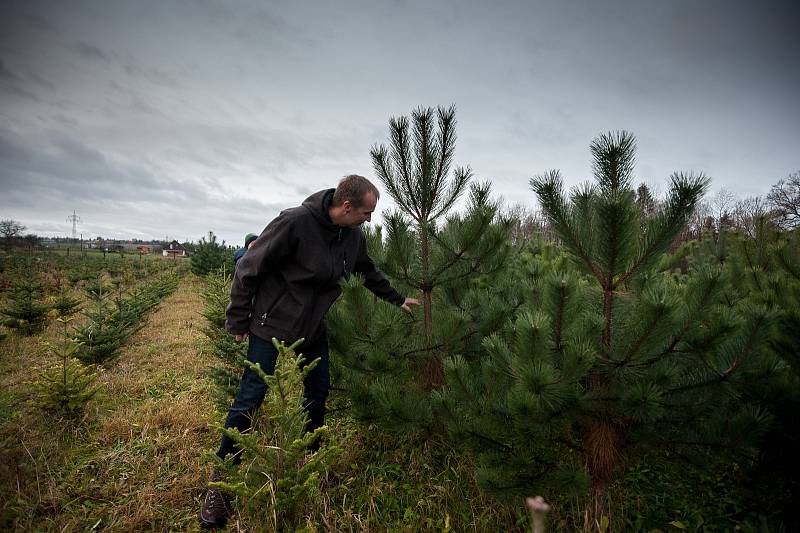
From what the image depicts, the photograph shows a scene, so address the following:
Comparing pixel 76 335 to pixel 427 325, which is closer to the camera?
pixel 427 325

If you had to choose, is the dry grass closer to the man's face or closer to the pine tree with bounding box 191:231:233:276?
the man's face

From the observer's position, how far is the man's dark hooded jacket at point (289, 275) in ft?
7.07

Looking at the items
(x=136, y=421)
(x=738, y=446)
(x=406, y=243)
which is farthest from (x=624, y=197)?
(x=136, y=421)

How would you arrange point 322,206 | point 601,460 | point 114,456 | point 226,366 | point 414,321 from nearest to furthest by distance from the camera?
point 601,460
point 322,206
point 114,456
point 414,321
point 226,366

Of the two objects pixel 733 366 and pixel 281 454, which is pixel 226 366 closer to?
pixel 281 454

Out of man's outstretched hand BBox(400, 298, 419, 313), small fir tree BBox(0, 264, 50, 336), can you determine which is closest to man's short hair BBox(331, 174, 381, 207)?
man's outstretched hand BBox(400, 298, 419, 313)

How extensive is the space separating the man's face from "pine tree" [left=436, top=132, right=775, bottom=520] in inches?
39.1

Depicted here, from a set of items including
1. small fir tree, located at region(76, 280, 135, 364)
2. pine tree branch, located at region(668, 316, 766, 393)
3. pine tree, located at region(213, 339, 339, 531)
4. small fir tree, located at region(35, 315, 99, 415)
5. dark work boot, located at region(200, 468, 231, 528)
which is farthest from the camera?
small fir tree, located at region(76, 280, 135, 364)

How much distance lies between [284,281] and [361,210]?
695 mm

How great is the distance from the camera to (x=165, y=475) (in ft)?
8.60

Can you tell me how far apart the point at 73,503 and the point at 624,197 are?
3.78 meters

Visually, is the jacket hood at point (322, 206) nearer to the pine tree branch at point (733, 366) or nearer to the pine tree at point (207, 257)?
the pine tree branch at point (733, 366)

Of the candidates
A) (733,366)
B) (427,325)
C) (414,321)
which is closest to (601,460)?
(733,366)

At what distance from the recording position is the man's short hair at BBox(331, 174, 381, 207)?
2193mm
